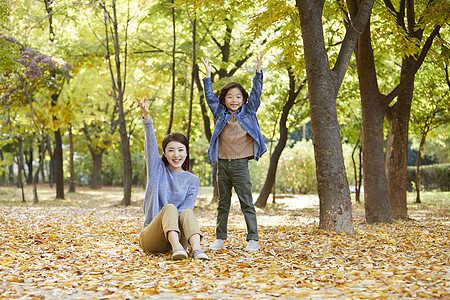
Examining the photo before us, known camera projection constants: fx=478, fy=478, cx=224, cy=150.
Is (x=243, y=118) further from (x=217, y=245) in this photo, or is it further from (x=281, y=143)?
(x=281, y=143)

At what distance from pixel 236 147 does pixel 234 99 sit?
0.52 meters

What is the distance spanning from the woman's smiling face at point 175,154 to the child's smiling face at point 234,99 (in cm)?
69

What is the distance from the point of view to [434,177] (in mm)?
25266

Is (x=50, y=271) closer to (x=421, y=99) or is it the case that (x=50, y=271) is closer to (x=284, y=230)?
(x=284, y=230)

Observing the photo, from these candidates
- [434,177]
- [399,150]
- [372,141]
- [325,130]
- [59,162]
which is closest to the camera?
[325,130]

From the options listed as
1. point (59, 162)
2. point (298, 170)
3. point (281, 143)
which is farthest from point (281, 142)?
point (298, 170)

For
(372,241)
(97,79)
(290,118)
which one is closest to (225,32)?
(290,118)

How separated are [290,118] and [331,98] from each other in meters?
10.2

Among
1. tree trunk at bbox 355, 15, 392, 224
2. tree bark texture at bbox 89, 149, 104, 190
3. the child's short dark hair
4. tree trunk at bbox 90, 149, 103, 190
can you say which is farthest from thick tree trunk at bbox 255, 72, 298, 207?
tree trunk at bbox 90, 149, 103, 190

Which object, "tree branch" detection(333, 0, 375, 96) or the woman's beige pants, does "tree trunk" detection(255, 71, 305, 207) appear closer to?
"tree branch" detection(333, 0, 375, 96)

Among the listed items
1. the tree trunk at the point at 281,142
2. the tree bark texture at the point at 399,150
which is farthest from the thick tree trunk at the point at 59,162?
the tree bark texture at the point at 399,150

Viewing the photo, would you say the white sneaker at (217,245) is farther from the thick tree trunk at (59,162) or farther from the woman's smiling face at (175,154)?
the thick tree trunk at (59,162)

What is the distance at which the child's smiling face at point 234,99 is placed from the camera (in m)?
5.12

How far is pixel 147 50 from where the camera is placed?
14.5m
